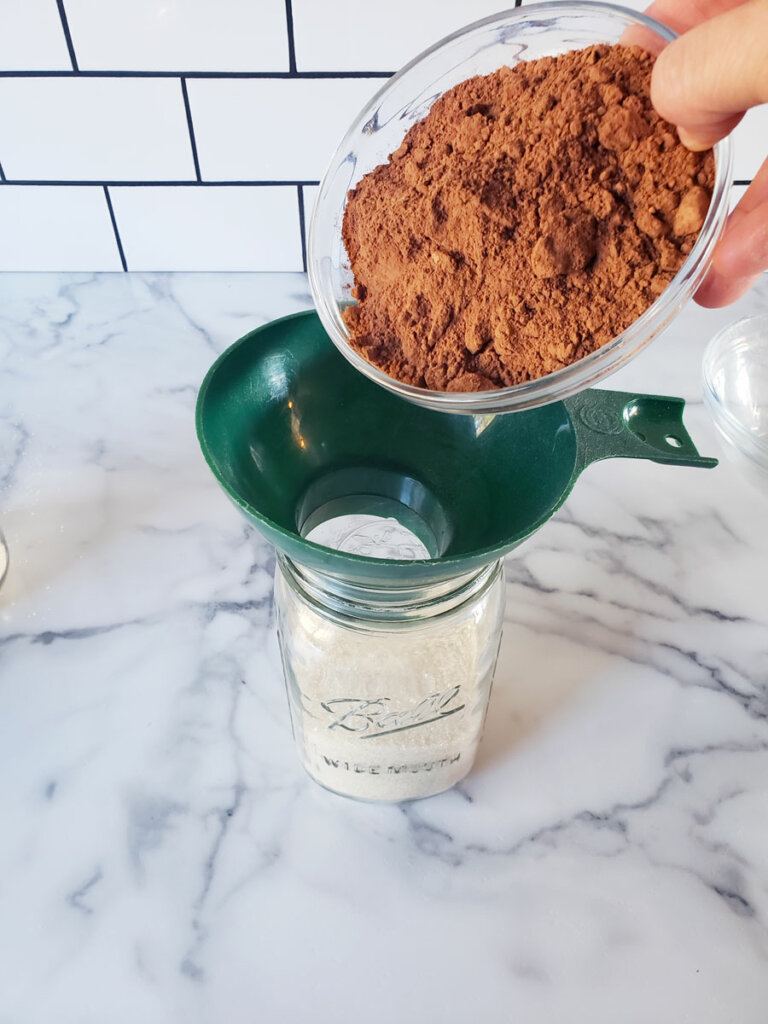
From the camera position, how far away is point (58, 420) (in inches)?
27.3

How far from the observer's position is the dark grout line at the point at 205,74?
2.22 feet

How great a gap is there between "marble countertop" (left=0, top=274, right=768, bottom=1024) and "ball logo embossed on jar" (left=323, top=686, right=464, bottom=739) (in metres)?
0.06

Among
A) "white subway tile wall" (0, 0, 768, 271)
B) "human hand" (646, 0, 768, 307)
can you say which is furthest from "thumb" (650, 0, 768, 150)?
"white subway tile wall" (0, 0, 768, 271)

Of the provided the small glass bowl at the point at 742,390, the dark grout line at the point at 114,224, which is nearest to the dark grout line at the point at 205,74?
the dark grout line at the point at 114,224

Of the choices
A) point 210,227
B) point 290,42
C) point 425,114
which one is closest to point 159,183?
point 210,227

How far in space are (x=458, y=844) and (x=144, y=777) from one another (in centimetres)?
20

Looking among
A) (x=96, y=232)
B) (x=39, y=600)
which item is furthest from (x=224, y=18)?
(x=39, y=600)

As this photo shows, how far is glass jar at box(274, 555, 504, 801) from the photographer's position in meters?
0.45

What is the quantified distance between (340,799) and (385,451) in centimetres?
22

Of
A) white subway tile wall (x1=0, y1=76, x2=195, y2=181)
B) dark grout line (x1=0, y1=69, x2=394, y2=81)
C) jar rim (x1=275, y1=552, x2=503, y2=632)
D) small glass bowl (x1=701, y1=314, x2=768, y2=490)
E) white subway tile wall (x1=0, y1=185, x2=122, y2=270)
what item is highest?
dark grout line (x1=0, y1=69, x2=394, y2=81)

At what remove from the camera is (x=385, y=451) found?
1.62ft

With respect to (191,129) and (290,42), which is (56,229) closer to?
(191,129)

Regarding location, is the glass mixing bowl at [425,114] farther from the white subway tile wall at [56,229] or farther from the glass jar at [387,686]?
the white subway tile wall at [56,229]

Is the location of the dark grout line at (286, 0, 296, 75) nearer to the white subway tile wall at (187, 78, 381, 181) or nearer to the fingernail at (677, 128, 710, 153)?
the white subway tile wall at (187, 78, 381, 181)
